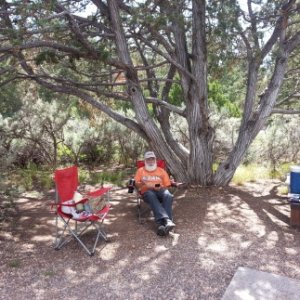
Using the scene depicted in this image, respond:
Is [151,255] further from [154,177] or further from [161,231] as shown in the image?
[154,177]

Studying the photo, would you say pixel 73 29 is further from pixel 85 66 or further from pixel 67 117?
pixel 67 117

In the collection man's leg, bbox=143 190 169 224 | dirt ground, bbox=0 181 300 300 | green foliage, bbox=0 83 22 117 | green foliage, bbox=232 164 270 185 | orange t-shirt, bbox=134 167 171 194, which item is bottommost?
dirt ground, bbox=0 181 300 300

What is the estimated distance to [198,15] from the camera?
6.46 meters

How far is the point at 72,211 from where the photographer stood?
14.4 ft

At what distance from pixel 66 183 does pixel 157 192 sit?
127cm

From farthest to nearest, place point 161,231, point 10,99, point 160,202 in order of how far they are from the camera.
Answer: point 10,99, point 160,202, point 161,231

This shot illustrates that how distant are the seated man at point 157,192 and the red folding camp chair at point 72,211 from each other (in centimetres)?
66

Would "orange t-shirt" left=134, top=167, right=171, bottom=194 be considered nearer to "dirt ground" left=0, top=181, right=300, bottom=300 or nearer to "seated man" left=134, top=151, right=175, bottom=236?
"seated man" left=134, top=151, right=175, bottom=236

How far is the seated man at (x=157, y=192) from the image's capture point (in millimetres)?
4695

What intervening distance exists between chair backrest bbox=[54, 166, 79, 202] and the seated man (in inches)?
38.7

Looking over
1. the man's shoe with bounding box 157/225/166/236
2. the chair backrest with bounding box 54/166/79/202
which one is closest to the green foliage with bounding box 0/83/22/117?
the chair backrest with bounding box 54/166/79/202

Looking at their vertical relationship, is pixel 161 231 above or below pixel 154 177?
below

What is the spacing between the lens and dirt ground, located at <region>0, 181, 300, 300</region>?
131 inches

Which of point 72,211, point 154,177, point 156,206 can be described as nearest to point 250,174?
point 154,177
